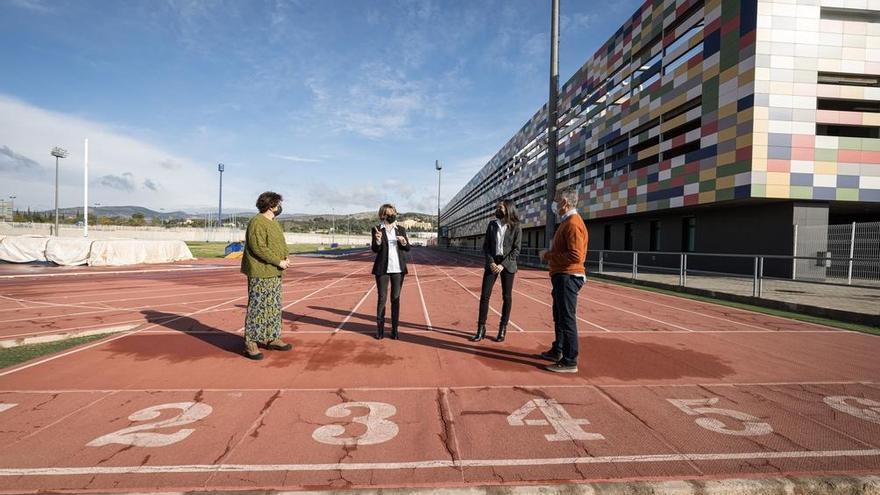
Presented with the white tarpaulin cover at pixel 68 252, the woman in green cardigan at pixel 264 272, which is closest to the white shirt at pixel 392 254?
the woman in green cardigan at pixel 264 272

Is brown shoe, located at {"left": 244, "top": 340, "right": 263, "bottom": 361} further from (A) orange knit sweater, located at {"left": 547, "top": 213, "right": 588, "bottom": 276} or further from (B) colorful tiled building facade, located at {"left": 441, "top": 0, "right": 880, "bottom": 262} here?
(B) colorful tiled building facade, located at {"left": 441, "top": 0, "right": 880, "bottom": 262}

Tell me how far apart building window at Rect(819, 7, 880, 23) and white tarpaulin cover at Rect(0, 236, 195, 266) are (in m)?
34.7

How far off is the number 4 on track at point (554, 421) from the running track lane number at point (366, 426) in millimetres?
931

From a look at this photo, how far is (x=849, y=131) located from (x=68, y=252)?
3722 cm

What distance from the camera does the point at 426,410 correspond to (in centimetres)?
300

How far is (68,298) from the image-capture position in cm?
887

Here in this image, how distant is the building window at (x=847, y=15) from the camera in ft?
45.5

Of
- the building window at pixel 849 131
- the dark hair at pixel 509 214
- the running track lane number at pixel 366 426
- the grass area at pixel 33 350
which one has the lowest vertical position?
the grass area at pixel 33 350

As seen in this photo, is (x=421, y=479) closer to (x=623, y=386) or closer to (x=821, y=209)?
(x=623, y=386)

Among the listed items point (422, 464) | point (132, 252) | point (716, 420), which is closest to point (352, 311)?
point (422, 464)

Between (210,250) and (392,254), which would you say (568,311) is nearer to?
(392,254)

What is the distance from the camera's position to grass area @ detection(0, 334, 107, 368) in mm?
4145

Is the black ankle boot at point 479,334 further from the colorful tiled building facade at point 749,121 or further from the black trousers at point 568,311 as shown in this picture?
the colorful tiled building facade at point 749,121

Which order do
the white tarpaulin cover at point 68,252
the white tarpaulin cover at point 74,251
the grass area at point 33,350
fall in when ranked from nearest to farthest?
the grass area at point 33,350 < the white tarpaulin cover at point 68,252 < the white tarpaulin cover at point 74,251
